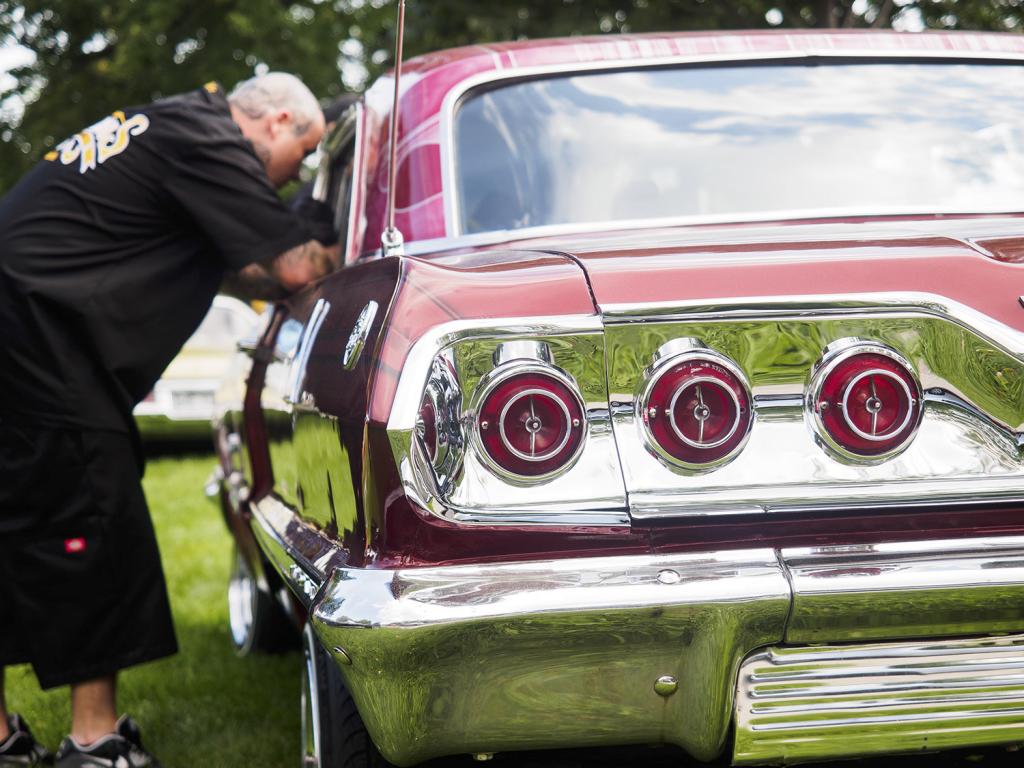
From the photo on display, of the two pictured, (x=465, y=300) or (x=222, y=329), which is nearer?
(x=465, y=300)

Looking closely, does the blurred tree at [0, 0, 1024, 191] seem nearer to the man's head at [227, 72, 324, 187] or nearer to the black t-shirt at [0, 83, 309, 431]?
the man's head at [227, 72, 324, 187]

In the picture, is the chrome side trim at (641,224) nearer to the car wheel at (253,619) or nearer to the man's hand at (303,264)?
the man's hand at (303,264)

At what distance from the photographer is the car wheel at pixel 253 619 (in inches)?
179

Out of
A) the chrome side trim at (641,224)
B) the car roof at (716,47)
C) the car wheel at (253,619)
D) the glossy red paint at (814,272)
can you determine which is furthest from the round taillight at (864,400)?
the car wheel at (253,619)

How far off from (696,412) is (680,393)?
0.04 metres

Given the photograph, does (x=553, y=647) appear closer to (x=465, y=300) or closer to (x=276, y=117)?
(x=465, y=300)

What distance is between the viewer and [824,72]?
3150mm

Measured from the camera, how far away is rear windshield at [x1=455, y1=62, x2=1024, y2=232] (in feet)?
9.23

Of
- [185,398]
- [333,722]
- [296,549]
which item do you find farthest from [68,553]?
[185,398]

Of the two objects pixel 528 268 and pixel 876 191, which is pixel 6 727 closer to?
pixel 528 268

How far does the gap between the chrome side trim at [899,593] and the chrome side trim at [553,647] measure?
0.16ft

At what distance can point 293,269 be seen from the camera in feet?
10.8

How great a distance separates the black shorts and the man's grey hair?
41.3 inches

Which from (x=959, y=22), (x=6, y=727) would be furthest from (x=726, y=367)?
(x=959, y=22)
